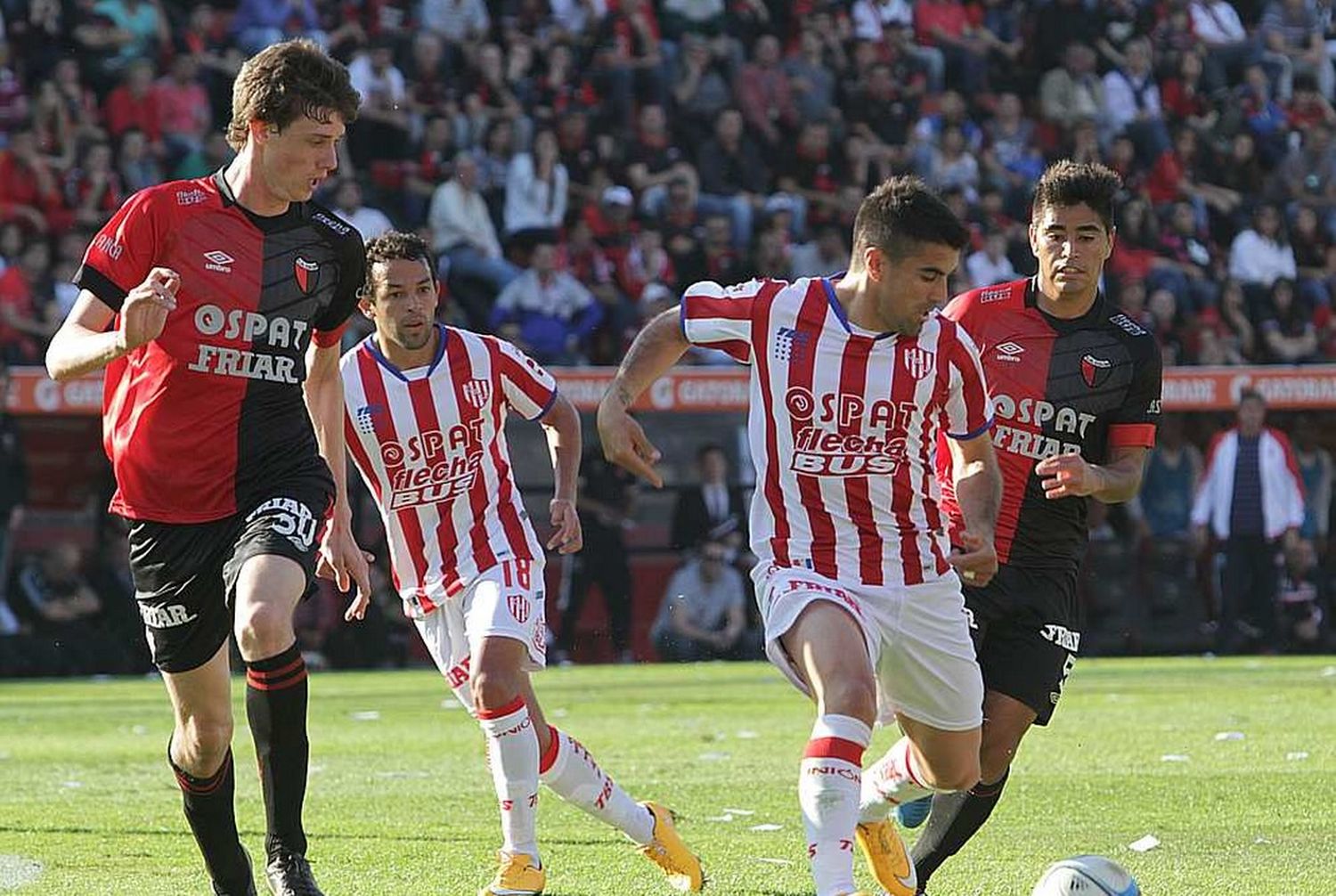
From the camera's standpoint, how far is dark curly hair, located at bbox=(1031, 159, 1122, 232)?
686 centimetres

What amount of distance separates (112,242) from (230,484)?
757mm

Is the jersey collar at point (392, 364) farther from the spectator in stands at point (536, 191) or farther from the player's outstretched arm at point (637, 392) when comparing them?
the spectator in stands at point (536, 191)

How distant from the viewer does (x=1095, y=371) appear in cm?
698

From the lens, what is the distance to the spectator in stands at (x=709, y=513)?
1833 cm

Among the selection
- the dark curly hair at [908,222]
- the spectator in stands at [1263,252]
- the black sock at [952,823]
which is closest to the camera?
the dark curly hair at [908,222]

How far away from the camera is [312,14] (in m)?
20.5

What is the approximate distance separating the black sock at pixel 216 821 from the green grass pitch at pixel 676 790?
0.58 m

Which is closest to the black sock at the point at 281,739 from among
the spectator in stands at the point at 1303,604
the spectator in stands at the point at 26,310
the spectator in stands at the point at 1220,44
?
the spectator in stands at the point at 26,310

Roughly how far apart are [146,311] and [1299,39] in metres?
21.7

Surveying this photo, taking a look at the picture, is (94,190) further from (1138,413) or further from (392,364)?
(1138,413)

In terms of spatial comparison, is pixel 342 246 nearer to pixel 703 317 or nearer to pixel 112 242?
pixel 112 242

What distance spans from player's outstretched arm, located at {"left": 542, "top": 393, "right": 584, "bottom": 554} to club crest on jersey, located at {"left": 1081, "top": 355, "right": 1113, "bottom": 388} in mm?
1682

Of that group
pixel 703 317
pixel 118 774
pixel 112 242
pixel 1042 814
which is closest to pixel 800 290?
pixel 703 317

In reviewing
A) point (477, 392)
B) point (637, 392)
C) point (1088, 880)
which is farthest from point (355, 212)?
point (1088, 880)
